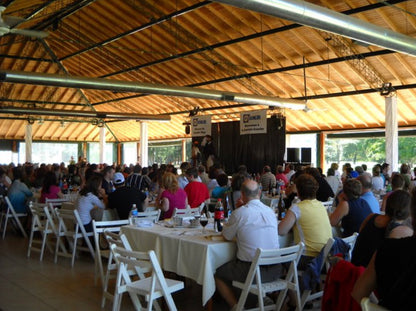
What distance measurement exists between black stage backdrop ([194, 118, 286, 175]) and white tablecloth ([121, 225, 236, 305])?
14.0 meters

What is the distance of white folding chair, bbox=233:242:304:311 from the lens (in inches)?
139

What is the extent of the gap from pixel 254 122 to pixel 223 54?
8.53 ft

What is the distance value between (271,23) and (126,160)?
2203 cm

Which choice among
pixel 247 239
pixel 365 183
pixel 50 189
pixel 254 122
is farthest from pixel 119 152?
pixel 247 239

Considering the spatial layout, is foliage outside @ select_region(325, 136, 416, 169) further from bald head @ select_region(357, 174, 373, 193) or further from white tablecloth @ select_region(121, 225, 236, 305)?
white tablecloth @ select_region(121, 225, 236, 305)

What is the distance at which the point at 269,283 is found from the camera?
385 cm

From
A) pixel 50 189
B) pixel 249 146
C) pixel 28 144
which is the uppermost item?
pixel 28 144

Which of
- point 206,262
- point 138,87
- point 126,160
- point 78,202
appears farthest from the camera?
point 126,160

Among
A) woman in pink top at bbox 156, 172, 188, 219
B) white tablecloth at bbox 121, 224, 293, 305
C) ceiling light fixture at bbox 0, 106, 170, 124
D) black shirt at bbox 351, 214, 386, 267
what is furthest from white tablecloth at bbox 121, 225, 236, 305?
ceiling light fixture at bbox 0, 106, 170, 124

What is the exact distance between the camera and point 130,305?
15.1 feet

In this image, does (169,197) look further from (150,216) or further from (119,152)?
(119,152)

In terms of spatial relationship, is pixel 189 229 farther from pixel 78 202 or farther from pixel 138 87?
pixel 138 87

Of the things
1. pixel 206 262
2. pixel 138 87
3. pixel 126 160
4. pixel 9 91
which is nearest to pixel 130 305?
pixel 206 262

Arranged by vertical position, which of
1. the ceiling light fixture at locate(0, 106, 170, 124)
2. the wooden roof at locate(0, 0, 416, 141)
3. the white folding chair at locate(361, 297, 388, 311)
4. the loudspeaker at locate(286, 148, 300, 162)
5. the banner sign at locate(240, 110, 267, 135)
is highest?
the wooden roof at locate(0, 0, 416, 141)
